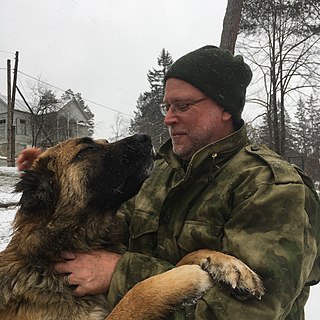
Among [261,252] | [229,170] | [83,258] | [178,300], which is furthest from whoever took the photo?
[83,258]

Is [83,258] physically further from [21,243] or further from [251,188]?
[251,188]

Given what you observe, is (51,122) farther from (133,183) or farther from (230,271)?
(230,271)

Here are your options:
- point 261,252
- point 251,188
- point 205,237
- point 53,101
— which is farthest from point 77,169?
point 53,101

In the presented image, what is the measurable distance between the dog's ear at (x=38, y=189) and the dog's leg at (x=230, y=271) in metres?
1.13

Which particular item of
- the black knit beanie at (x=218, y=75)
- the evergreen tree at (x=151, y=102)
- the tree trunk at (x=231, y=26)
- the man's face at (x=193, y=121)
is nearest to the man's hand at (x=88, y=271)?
the man's face at (x=193, y=121)

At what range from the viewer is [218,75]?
8.53ft

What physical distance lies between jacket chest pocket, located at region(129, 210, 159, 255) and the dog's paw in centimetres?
54

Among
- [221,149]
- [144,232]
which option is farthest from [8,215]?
[221,149]

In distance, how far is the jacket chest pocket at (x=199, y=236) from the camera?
2162 mm

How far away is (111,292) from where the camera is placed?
231cm

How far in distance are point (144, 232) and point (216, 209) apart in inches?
22.8

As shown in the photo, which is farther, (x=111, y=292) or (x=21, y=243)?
(x=21, y=243)

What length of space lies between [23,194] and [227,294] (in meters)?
1.61

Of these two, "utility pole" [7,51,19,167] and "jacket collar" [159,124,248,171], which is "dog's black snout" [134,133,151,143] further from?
"utility pole" [7,51,19,167]
